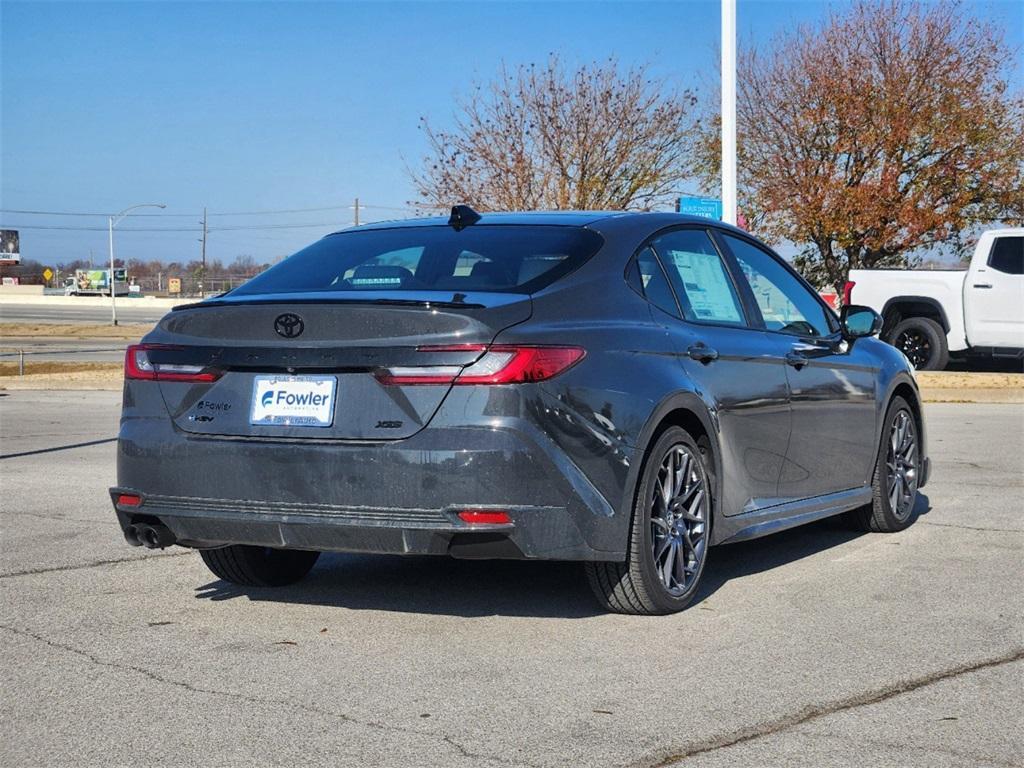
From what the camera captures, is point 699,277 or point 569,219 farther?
point 699,277

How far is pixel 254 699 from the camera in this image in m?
4.44

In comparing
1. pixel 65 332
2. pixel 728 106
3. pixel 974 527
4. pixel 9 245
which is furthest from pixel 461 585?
pixel 9 245

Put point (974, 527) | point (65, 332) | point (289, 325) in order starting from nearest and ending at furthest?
point (289, 325), point (974, 527), point (65, 332)

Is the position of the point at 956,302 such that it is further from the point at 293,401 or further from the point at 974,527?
the point at 293,401

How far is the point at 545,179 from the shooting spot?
32469 mm

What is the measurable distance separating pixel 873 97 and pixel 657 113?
4.78 meters

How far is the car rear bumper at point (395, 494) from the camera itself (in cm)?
489

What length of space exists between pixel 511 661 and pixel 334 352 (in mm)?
1233

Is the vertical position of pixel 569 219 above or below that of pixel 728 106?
below

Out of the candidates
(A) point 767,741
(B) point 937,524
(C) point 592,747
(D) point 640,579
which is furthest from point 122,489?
(B) point 937,524

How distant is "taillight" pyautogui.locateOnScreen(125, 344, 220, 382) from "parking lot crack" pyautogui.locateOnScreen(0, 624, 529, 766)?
1.03 m

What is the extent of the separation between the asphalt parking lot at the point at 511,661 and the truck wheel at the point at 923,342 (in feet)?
44.9

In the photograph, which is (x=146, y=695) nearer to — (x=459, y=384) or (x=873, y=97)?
(x=459, y=384)

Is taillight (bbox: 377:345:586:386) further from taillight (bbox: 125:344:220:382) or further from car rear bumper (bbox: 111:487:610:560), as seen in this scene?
taillight (bbox: 125:344:220:382)
